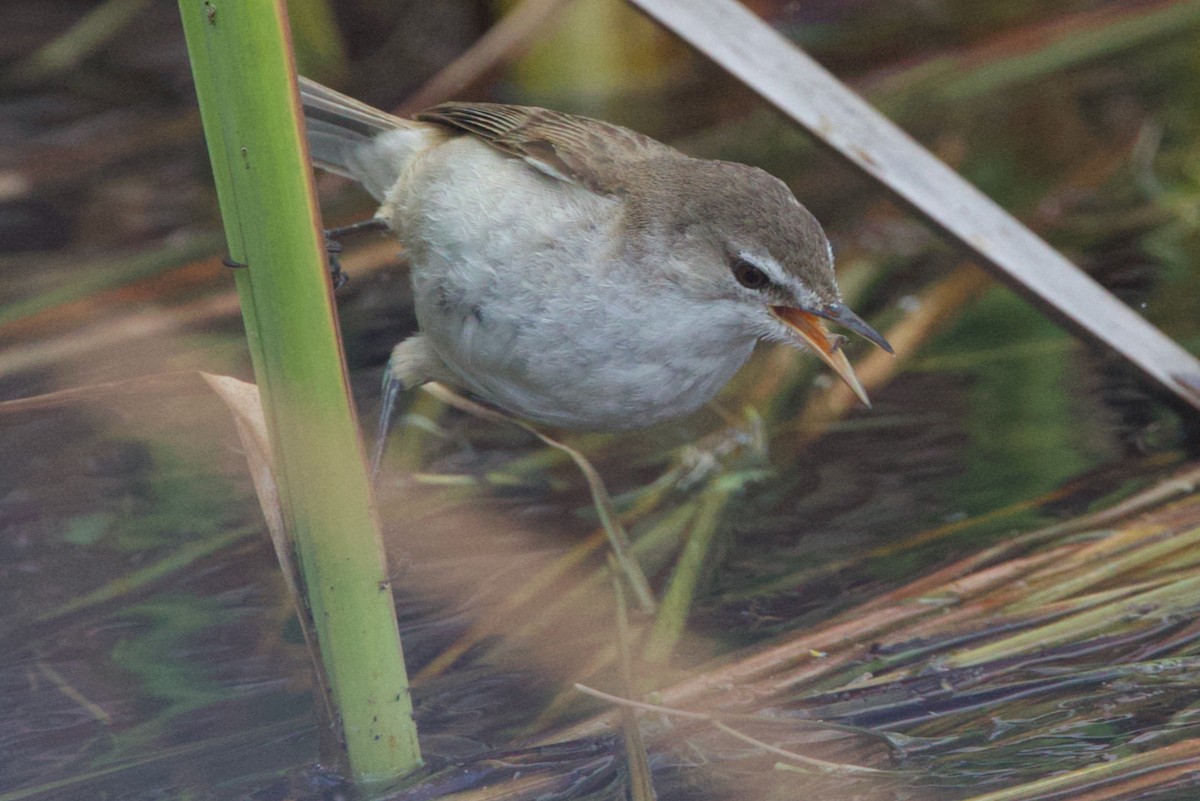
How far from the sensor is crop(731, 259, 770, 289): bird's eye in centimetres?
255

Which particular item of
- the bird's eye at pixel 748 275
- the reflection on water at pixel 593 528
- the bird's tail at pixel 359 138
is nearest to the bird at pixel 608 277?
the bird's eye at pixel 748 275

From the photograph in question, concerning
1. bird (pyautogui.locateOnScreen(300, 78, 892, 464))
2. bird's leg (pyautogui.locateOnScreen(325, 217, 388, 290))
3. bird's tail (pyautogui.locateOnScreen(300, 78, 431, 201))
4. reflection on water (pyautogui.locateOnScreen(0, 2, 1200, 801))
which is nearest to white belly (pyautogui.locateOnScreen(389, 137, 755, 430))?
bird (pyautogui.locateOnScreen(300, 78, 892, 464))

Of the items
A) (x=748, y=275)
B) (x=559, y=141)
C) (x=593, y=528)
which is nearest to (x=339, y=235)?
(x=559, y=141)

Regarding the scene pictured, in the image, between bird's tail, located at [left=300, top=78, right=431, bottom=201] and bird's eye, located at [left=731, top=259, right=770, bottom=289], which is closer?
bird's eye, located at [left=731, top=259, right=770, bottom=289]

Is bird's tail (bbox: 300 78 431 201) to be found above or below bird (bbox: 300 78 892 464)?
above

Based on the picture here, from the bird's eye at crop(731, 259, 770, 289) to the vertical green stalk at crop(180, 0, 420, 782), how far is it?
2.95 feet

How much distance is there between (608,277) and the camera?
257cm

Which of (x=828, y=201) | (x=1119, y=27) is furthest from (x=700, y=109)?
(x=1119, y=27)

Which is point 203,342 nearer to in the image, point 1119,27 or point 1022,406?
point 1022,406

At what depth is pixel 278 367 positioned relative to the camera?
1.92m

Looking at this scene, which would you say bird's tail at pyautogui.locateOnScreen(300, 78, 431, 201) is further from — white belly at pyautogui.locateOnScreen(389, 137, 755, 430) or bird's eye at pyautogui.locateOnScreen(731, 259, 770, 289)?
bird's eye at pyautogui.locateOnScreen(731, 259, 770, 289)

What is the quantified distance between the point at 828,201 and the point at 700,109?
29.5 inches

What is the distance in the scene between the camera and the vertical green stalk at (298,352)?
5.89 feet

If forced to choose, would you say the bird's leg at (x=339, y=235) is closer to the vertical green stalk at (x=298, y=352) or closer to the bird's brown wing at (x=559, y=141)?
the bird's brown wing at (x=559, y=141)
